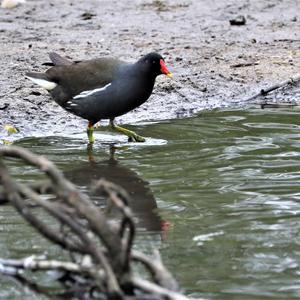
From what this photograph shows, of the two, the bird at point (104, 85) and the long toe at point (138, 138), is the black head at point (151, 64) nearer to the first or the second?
the bird at point (104, 85)

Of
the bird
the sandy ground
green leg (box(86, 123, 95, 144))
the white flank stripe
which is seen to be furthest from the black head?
the sandy ground

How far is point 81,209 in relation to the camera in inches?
155

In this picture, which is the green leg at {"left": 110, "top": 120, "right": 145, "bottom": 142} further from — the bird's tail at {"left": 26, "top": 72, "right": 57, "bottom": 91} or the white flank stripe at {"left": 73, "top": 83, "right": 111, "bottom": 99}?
the bird's tail at {"left": 26, "top": 72, "right": 57, "bottom": 91}

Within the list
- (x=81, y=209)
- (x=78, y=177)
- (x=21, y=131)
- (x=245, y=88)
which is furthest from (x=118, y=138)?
(x=81, y=209)

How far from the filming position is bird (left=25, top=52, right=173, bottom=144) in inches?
308

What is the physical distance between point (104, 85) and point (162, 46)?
3.52 meters

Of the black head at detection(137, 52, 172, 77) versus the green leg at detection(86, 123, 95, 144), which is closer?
the black head at detection(137, 52, 172, 77)

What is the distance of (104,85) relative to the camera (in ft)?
25.9

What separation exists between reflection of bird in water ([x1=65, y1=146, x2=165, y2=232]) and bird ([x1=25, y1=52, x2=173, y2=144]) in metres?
0.37

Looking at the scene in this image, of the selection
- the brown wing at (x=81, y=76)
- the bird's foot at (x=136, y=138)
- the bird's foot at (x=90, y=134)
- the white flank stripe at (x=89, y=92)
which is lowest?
the bird's foot at (x=136, y=138)

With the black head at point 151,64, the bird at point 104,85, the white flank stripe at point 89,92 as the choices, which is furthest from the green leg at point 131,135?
the black head at point 151,64

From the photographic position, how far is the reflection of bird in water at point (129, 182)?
230 inches

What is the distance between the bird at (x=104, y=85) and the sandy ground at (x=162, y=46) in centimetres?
60

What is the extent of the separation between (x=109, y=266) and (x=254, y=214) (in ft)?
7.00
